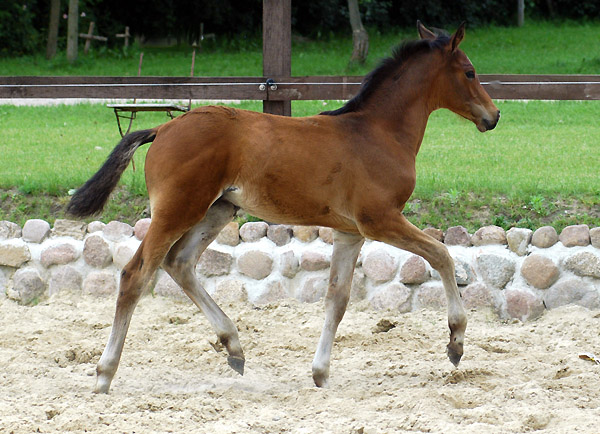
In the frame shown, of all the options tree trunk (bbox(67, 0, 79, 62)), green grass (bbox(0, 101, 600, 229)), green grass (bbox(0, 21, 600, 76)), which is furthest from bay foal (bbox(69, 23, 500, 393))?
tree trunk (bbox(67, 0, 79, 62))

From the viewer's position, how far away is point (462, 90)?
4539 mm

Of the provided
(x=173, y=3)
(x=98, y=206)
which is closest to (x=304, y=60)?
(x=173, y=3)

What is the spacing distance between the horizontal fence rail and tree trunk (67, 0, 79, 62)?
50.7ft

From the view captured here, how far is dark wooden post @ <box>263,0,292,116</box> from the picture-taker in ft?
20.3

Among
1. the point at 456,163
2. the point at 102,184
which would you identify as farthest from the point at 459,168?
the point at 102,184

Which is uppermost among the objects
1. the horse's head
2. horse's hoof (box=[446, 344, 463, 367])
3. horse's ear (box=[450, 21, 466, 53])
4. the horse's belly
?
horse's ear (box=[450, 21, 466, 53])

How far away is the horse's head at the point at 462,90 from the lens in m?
4.50

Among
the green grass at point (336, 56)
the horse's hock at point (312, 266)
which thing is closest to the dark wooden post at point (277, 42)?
the horse's hock at point (312, 266)

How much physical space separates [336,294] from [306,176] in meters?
0.81

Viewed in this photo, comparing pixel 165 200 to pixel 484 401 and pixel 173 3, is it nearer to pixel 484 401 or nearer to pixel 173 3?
pixel 484 401

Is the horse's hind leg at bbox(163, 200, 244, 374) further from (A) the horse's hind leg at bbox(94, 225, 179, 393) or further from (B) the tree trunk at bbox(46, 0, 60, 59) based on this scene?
(B) the tree trunk at bbox(46, 0, 60, 59)

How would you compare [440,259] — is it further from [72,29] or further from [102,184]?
[72,29]

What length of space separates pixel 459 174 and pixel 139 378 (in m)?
3.99

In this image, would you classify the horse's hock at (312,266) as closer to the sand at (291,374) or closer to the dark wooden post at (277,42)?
the sand at (291,374)
